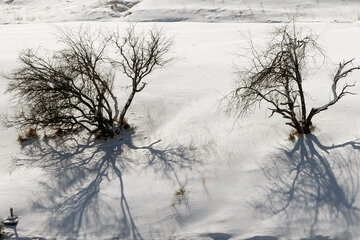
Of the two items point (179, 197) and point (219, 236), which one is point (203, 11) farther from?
point (219, 236)

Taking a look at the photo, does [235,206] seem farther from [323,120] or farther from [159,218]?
[323,120]

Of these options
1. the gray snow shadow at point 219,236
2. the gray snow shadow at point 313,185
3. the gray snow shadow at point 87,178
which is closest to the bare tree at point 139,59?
the gray snow shadow at point 87,178

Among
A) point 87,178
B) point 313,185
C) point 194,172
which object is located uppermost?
point 87,178

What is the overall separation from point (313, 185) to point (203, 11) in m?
17.8

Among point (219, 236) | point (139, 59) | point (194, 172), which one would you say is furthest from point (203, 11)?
point (219, 236)

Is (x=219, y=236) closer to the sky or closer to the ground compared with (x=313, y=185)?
closer to the ground

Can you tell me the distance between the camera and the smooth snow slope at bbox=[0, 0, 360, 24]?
26.7m

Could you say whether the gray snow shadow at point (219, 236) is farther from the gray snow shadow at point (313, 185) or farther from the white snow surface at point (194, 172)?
the gray snow shadow at point (313, 185)

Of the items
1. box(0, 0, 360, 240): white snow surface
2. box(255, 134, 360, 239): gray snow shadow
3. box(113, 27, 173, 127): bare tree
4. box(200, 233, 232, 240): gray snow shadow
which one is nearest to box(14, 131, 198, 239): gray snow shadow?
box(0, 0, 360, 240): white snow surface

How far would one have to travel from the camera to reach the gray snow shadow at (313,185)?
1163 cm

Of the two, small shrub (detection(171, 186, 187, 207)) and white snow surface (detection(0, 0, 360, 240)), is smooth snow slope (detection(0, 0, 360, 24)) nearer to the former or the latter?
white snow surface (detection(0, 0, 360, 240))

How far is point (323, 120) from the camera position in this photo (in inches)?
599

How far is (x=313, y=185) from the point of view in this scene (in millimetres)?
12609

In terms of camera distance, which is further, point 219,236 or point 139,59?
point 139,59
